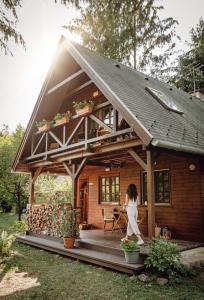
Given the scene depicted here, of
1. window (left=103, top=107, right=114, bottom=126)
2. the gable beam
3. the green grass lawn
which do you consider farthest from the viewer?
window (left=103, top=107, right=114, bottom=126)

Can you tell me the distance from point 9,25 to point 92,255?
17.9 ft

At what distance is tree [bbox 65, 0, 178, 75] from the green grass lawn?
13214 mm

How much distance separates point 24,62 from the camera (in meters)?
8.88

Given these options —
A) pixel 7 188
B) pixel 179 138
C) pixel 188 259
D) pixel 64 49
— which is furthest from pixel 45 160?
pixel 7 188

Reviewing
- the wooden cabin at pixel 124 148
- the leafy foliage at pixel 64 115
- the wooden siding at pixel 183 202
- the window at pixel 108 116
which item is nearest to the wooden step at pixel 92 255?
the wooden cabin at pixel 124 148

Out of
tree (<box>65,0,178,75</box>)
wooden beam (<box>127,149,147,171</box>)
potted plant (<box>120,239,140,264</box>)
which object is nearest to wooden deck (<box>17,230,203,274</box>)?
potted plant (<box>120,239,140,264</box>)

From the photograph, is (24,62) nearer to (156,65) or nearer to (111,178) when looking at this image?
(111,178)

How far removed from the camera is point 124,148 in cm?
742

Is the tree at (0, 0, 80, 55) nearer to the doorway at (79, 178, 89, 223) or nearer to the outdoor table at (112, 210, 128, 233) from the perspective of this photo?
the outdoor table at (112, 210, 128, 233)

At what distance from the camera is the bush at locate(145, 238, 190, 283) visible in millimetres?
5703

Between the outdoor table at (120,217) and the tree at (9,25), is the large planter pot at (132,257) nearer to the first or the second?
the outdoor table at (120,217)

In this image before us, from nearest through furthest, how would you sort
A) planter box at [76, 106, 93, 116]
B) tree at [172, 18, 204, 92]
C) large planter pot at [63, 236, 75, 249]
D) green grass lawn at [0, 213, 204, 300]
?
green grass lawn at [0, 213, 204, 300]
large planter pot at [63, 236, 75, 249]
planter box at [76, 106, 93, 116]
tree at [172, 18, 204, 92]

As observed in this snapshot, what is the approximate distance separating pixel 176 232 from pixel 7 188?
10.8 metres

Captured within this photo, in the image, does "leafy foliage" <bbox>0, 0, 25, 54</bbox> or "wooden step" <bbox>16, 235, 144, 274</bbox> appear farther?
"wooden step" <bbox>16, 235, 144, 274</bbox>
